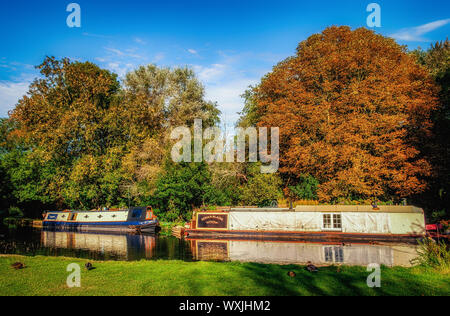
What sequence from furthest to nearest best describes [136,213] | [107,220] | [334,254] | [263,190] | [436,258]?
[107,220] < [263,190] < [136,213] < [334,254] < [436,258]

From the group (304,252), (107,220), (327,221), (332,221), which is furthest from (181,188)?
(304,252)

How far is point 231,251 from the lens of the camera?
754 inches

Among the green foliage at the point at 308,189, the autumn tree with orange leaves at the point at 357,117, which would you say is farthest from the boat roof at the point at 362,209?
the green foliage at the point at 308,189

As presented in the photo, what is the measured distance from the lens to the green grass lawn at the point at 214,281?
8.24m

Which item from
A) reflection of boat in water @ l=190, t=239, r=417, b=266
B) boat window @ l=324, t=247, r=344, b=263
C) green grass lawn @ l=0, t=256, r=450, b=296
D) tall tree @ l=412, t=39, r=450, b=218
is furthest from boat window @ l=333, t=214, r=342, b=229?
green grass lawn @ l=0, t=256, r=450, b=296

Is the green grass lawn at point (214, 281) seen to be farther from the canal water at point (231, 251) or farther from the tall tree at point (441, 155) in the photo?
the tall tree at point (441, 155)

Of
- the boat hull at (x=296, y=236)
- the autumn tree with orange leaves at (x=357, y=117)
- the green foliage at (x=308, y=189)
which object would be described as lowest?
the boat hull at (x=296, y=236)

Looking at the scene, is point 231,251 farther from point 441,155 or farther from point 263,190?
point 441,155

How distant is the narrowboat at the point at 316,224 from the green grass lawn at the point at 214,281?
1149 cm

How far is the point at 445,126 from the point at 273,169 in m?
17.1

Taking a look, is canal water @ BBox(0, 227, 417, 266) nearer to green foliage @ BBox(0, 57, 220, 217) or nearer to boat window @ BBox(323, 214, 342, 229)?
boat window @ BBox(323, 214, 342, 229)

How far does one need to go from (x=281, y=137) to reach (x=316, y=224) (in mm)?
11073

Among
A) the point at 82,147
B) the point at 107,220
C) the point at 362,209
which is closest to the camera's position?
the point at 362,209

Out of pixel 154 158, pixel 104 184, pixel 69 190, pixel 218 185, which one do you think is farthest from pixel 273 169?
pixel 69 190
